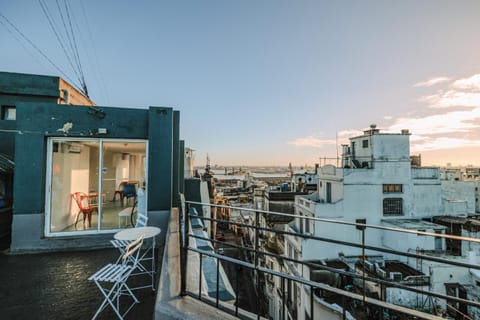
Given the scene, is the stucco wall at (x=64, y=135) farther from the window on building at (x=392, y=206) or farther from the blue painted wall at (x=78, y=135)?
the window on building at (x=392, y=206)

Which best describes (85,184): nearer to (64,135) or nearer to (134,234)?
(64,135)

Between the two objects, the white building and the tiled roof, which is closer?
the tiled roof

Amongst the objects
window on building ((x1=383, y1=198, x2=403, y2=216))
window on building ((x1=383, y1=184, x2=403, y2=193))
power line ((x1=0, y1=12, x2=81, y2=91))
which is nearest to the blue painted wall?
power line ((x1=0, y1=12, x2=81, y2=91))

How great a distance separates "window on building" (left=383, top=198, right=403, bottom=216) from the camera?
1466cm

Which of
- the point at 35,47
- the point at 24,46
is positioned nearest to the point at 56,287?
the point at 24,46

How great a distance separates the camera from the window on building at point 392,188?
1465 cm

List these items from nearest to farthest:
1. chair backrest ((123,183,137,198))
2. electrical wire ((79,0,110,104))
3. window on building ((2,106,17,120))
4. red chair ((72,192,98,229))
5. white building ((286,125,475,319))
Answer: red chair ((72,192,98,229))
chair backrest ((123,183,137,198))
electrical wire ((79,0,110,104))
window on building ((2,106,17,120))
white building ((286,125,475,319))

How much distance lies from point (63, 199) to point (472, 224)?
799 inches

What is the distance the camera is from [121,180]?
17.0ft

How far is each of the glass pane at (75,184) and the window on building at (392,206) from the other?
1676 cm

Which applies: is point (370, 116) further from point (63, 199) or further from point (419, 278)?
point (63, 199)

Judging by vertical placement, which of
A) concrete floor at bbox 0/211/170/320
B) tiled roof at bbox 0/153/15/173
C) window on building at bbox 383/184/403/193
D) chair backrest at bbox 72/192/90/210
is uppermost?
tiled roof at bbox 0/153/15/173

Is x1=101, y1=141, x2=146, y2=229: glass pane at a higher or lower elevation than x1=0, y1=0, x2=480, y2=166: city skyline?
lower

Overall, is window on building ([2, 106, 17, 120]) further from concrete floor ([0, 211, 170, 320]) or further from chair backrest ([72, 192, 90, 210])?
concrete floor ([0, 211, 170, 320])
